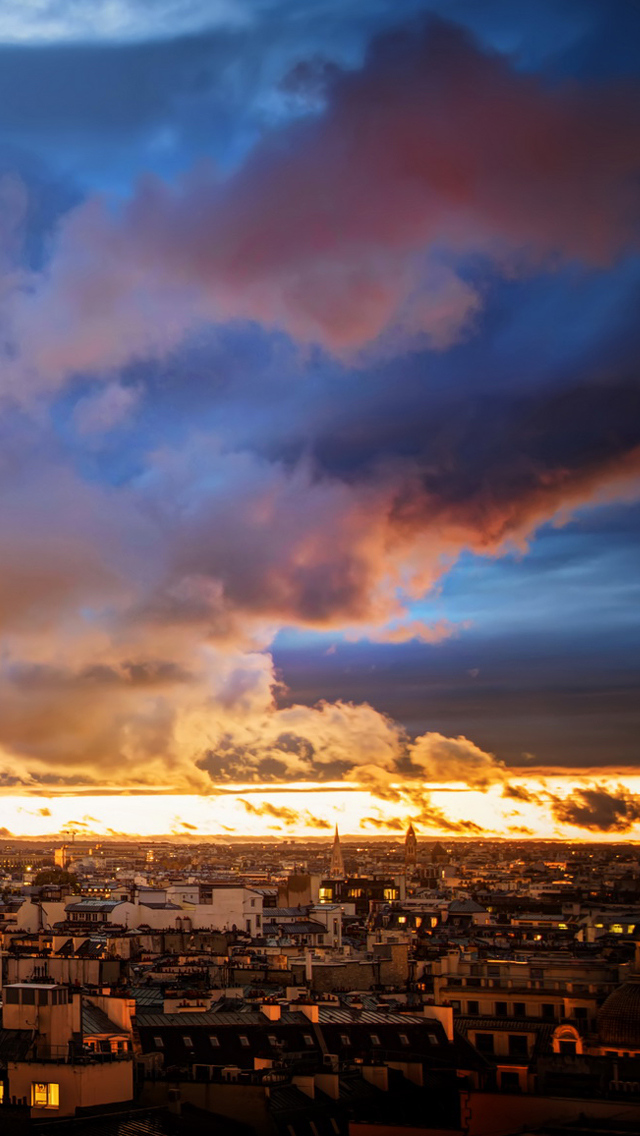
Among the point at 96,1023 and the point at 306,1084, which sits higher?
the point at 96,1023

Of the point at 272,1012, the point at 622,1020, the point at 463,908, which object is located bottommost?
the point at 622,1020

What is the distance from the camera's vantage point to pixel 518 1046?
6950cm

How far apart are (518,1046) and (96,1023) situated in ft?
77.2

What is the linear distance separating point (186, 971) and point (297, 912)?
3701 inches

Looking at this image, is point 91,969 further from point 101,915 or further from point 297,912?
point 297,912

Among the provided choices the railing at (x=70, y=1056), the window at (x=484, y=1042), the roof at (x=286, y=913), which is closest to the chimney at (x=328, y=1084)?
the railing at (x=70, y=1056)

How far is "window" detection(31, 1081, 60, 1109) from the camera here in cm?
4056

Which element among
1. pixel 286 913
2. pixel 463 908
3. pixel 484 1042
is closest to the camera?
pixel 484 1042

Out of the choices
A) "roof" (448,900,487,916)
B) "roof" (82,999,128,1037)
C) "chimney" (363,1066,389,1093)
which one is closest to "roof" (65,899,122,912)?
"roof" (448,900,487,916)

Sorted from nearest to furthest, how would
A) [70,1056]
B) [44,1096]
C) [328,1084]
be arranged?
[44,1096]
[70,1056]
[328,1084]

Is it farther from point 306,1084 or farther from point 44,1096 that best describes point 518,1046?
point 44,1096

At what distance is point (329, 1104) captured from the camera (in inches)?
1860

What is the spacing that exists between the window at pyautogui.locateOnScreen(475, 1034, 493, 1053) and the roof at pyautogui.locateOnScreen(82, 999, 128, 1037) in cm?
2194

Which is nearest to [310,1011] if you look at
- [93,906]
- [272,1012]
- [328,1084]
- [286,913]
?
[272,1012]
